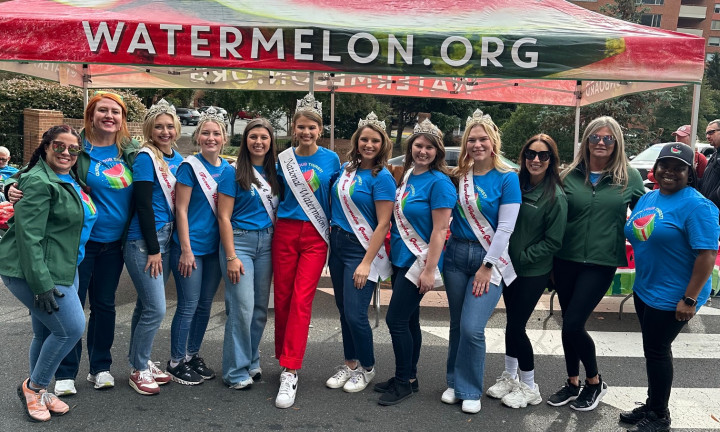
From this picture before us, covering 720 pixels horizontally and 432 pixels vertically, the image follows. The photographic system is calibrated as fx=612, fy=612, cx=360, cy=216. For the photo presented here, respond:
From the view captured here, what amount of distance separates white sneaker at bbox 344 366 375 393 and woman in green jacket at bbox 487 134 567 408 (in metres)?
0.93

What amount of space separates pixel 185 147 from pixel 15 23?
23342 mm

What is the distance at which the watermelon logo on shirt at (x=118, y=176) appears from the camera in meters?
3.80

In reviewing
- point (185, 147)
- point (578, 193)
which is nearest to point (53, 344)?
point (578, 193)

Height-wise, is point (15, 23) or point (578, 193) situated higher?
point (15, 23)

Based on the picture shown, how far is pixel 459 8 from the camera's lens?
6.38 meters

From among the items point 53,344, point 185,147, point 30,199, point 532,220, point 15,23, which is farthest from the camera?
point 185,147

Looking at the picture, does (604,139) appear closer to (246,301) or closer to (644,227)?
(644,227)

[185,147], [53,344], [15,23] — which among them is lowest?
[185,147]

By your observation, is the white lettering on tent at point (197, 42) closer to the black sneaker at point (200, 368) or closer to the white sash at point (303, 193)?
the white sash at point (303, 193)

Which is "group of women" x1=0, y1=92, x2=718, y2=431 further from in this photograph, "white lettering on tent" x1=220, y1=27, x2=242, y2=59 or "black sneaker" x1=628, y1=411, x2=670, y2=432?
"white lettering on tent" x1=220, y1=27, x2=242, y2=59

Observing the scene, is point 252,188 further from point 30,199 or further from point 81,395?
point 81,395

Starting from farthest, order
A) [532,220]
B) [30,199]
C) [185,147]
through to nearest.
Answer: [185,147] → [532,220] → [30,199]

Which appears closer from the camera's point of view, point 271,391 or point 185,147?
point 271,391

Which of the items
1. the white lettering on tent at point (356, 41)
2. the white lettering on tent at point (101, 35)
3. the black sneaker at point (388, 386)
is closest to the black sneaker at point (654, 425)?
the black sneaker at point (388, 386)
